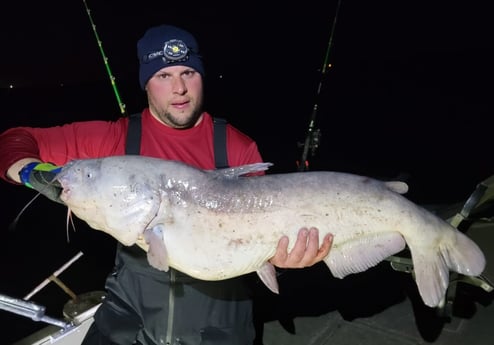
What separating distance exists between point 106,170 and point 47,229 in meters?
11.7

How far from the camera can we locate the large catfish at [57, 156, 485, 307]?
2.63 meters

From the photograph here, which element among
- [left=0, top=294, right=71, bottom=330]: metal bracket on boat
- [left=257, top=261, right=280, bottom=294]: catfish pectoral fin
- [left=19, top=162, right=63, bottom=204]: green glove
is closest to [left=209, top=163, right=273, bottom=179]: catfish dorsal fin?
[left=257, top=261, right=280, bottom=294]: catfish pectoral fin

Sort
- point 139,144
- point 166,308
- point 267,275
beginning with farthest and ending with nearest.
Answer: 1. point 139,144
2. point 166,308
3. point 267,275

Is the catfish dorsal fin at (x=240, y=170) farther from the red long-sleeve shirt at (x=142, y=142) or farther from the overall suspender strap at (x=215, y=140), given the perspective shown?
the red long-sleeve shirt at (x=142, y=142)

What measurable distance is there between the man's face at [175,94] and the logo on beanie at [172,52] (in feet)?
0.22

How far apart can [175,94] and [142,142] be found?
1.44 ft

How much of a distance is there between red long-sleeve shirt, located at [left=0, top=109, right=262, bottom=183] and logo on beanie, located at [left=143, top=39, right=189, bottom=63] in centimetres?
47

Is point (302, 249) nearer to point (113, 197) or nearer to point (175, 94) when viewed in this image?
point (113, 197)

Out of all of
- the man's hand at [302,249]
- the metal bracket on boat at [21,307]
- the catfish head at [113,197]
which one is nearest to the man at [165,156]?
the man's hand at [302,249]

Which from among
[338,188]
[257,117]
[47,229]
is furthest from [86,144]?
[257,117]

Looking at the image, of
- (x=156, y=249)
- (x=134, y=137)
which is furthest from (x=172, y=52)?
(x=156, y=249)

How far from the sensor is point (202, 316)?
3049mm

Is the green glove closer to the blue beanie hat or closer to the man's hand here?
the blue beanie hat

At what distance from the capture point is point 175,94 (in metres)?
3.31
